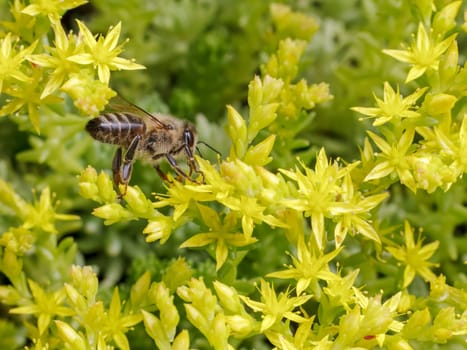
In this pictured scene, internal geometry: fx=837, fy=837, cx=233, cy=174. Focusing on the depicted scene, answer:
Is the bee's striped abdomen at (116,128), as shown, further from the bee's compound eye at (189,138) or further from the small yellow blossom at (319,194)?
the small yellow blossom at (319,194)

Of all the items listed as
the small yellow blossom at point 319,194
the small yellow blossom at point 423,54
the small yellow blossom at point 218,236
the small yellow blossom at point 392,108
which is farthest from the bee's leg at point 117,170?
the small yellow blossom at point 423,54

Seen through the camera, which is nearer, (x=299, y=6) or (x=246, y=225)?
(x=246, y=225)

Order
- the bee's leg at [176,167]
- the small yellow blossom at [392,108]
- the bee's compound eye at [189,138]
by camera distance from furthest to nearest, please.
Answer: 1. the bee's compound eye at [189,138]
2. the bee's leg at [176,167]
3. the small yellow blossom at [392,108]

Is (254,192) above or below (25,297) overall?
above

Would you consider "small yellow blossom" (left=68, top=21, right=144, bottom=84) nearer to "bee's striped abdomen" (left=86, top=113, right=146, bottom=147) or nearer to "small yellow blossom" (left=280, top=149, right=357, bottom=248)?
"bee's striped abdomen" (left=86, top=113, right=146, bottom=147)

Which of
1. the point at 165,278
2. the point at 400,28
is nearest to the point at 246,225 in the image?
the point at 165,278

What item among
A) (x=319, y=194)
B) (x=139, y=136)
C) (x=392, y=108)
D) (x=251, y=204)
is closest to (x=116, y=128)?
(x=139, y=136)

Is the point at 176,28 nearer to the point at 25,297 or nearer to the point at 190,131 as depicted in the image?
the point at 190,131
